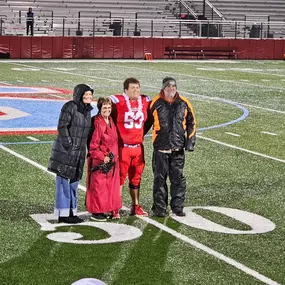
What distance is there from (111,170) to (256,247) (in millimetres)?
1577

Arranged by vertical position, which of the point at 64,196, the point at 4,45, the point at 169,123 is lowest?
the point at 64,196

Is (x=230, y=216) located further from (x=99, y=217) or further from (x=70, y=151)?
(x=70, y=151)

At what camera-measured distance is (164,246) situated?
7.42 meters

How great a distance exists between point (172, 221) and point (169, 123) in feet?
3.11

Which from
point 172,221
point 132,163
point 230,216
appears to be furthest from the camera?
point 230,216

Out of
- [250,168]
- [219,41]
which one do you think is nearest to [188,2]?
[219,41]

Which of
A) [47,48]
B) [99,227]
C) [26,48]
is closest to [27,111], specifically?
[99,227]

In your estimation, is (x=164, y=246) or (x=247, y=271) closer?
(x=247, y=271)

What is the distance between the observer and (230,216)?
863 cm

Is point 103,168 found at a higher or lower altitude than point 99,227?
higher

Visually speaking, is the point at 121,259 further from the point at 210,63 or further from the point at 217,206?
the point at 210,63

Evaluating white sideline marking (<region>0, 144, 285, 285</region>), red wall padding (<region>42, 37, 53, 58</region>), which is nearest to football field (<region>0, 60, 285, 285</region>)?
white sideline marking (<region>0, 144, 285, 285</region>)

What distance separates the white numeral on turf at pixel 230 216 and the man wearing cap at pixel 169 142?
0.59 ft

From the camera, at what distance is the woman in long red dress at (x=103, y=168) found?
8.14 m
